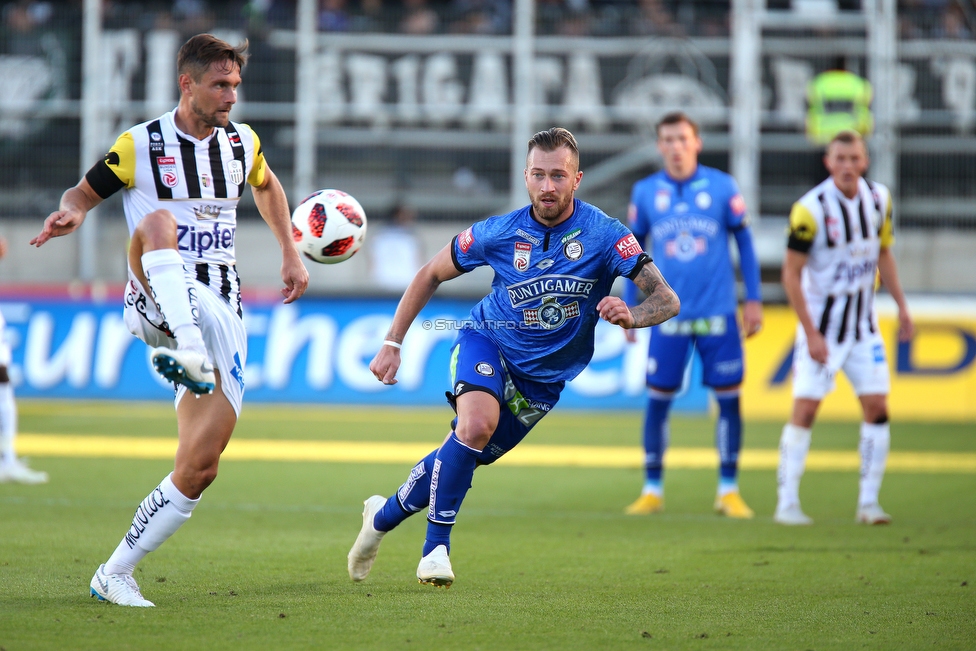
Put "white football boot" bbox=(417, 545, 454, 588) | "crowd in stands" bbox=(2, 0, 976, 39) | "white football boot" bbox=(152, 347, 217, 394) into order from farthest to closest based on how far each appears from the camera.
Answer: "crowd in stands" bbox=(2, 0, 976, 39)
"white football boot" bbox=(417, 545, 454, 588)
"white football boot" bbox=(152, 347, 217, 394)

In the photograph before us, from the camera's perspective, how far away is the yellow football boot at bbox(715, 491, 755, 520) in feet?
25.1

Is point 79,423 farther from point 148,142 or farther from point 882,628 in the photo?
point 882,628

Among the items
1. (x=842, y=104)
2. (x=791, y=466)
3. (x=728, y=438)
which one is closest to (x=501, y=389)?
(x=791, y=466)

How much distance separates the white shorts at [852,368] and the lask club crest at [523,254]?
2926mm

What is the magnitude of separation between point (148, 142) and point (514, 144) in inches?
419

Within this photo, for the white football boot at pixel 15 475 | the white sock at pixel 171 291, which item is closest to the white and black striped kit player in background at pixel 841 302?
the white sock at pixel 171 291

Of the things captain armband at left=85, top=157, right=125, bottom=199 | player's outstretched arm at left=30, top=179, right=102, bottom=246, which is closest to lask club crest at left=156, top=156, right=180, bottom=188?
captain armband at left=85, top=157, right=125, bottom=199

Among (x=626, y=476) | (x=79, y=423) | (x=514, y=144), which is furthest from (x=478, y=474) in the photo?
(x=514, y=144)

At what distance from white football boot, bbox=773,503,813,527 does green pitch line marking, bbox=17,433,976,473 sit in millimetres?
2654

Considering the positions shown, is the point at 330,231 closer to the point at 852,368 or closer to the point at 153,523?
the point at 153,523

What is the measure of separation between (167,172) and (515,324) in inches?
63.4

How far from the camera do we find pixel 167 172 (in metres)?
4.80

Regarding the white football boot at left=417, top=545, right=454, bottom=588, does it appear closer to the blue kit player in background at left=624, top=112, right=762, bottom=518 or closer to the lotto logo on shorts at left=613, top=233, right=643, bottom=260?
the lotto logo on shorts at left=613, top=233, right=643, bottom=260

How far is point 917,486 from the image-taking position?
29.6 ft
